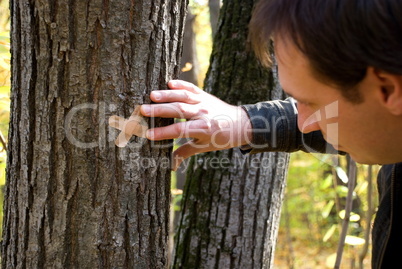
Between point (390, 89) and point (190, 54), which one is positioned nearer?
point (390, 89)

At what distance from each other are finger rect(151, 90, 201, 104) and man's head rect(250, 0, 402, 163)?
1.02 feet

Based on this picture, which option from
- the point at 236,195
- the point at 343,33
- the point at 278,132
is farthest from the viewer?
the point at 236,195

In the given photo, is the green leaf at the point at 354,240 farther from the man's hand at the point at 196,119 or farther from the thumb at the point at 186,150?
the thumb at the point at 186,150

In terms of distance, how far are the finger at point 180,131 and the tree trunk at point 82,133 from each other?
0.14 ft

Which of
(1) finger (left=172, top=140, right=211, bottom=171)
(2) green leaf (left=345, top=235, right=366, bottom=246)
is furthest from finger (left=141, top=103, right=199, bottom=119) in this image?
(2) green leaf (left=345, top=235, right=366, bottom=246)

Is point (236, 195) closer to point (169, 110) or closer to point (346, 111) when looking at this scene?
point (169, 110)

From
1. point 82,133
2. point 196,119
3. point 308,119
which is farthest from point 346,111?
point 82,133

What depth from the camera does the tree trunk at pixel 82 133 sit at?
1.41m

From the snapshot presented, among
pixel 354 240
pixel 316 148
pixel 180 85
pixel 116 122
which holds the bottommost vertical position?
pixel 354 240

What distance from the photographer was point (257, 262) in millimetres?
2635

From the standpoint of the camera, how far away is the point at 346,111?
51.8 inches

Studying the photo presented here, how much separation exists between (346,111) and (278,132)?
2.38 ft

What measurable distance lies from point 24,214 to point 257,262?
1.53 meters

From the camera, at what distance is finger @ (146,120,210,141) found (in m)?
1.51
